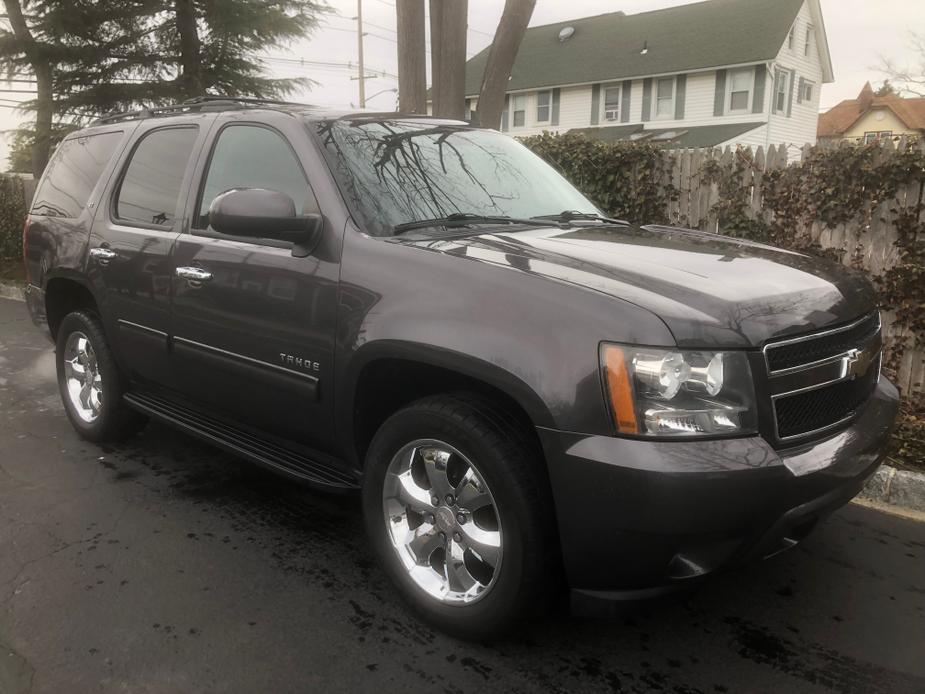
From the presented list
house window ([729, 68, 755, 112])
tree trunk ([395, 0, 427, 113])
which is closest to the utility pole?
house window ([729, 68, 755, 112])

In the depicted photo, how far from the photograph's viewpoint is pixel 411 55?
881 centimetres

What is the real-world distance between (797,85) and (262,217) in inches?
1211

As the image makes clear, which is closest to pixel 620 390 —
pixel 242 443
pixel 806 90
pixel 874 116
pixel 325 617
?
pixel 325 617

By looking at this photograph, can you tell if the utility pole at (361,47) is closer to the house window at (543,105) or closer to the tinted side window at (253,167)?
the house window at (543,105)

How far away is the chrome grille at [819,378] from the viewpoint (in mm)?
2398

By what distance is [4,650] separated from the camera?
268cm

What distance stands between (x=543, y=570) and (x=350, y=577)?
1.05 meters

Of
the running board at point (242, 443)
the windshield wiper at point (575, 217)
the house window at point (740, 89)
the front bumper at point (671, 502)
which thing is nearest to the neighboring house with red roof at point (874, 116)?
the house window at point (740, 89)

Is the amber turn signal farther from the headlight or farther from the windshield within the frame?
the windshield

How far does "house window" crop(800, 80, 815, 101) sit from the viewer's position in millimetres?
29859

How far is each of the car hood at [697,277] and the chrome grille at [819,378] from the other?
0.06 metres

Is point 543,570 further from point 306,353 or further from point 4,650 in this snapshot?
point 4,650

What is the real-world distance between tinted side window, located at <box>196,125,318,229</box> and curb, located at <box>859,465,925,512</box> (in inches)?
129

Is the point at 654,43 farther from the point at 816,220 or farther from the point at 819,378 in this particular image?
the point at 819,378
